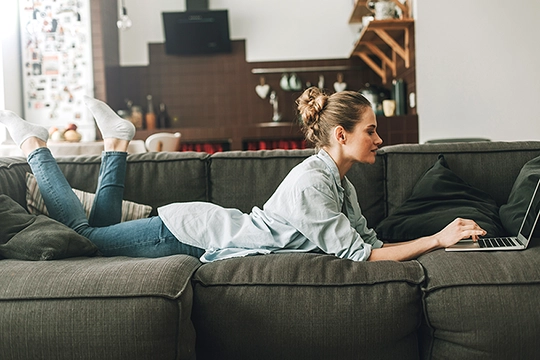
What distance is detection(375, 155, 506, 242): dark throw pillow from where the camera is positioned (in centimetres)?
227

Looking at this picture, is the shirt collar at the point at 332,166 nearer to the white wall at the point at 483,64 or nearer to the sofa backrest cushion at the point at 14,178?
the sofa backrest cushion at the point at 14,178

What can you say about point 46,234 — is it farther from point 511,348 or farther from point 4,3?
point 4,3

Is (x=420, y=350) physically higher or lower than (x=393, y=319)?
lower

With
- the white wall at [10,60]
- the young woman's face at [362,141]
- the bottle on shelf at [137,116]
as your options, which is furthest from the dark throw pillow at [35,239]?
the bottle on shelf at [137,116]

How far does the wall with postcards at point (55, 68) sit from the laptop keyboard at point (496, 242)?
4.97 meters

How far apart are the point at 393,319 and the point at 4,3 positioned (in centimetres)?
559

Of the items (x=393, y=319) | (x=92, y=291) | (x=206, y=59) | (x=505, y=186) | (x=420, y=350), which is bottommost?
(x=420, y=350)

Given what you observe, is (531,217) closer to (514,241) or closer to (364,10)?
(514,241)

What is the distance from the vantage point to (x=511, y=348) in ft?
5.39

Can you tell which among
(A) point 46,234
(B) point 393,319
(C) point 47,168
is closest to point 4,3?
(C) point 47,168

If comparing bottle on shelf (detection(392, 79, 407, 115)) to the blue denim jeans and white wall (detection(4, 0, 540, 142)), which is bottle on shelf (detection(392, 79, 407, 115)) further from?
the blue denim jeans

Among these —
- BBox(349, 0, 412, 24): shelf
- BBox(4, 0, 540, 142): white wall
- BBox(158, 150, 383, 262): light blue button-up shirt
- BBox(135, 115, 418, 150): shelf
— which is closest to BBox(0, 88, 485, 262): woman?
BBox(158, 150, 383, 262): light blue button-up shirt

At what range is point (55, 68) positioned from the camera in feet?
20.9

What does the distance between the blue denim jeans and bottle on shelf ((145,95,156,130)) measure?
4337 mm
